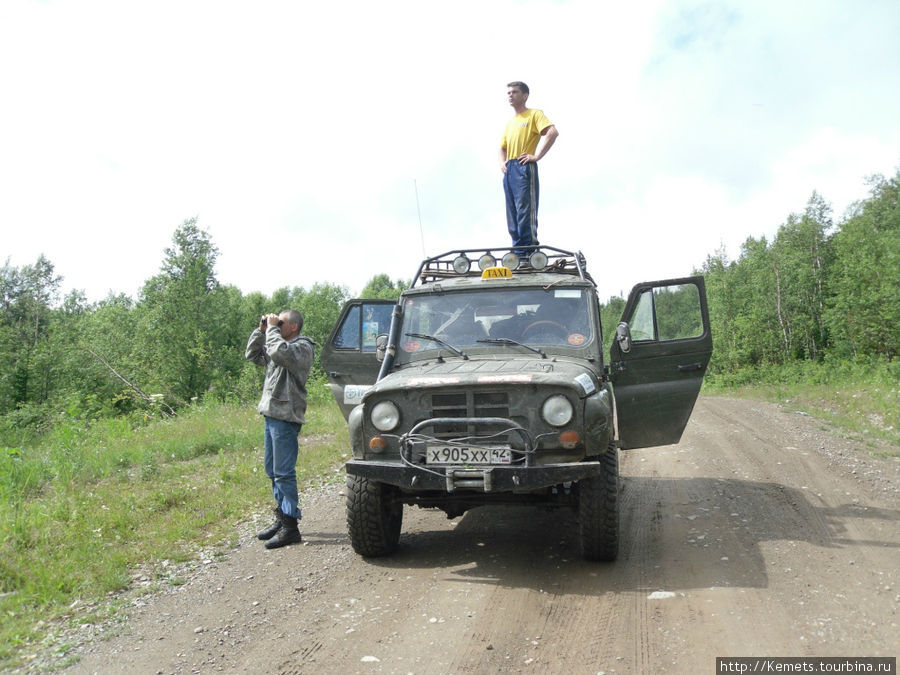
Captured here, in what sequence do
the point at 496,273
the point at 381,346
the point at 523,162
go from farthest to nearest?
1. the point at 523,162
2. the point at 496,273
3. the point at 381,346

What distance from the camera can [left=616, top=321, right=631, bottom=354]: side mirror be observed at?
5570mm

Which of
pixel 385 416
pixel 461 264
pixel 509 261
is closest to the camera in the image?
pixel 385 416

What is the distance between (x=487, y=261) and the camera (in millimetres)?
6672

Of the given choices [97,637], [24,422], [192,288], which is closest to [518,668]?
[97,637]

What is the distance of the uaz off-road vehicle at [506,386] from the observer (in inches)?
175

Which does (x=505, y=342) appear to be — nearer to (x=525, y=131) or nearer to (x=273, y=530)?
(x=273, y=530)

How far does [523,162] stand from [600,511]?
426cm

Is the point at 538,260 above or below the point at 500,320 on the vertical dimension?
above

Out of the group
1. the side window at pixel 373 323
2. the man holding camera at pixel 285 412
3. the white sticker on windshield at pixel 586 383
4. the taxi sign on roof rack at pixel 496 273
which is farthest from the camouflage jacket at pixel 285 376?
the white sticker on windshield at pixel 586 383

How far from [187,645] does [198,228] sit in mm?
42114

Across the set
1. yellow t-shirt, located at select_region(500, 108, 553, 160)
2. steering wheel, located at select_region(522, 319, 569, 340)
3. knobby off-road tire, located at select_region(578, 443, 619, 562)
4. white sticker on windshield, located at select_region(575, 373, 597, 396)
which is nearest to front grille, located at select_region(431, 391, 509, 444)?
white sticker on windshield, located at select_region(575, 373, 597, 396)

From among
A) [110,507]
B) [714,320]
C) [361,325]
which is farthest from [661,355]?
[714,320]

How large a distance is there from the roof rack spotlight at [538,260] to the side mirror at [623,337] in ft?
3.49

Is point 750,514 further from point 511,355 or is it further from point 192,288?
point 192,288
